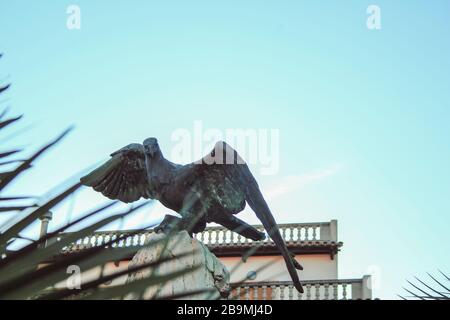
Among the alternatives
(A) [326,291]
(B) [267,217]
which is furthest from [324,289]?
(B) [267,217]

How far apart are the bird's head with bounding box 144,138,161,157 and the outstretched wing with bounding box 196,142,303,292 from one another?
15.4 inches

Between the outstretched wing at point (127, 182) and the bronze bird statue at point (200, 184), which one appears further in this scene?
the outstretched wing at point (127, 182)

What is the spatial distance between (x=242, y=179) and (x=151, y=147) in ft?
3.17

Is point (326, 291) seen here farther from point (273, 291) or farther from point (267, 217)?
point (267, 217)

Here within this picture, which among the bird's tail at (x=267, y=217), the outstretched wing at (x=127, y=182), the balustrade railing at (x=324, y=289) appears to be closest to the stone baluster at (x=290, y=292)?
the balustrade railing at (x=324, y=289)

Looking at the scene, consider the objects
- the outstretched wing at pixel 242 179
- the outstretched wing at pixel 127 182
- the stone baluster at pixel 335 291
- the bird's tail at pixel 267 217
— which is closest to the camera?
the outstretched wing at pixel 242 179

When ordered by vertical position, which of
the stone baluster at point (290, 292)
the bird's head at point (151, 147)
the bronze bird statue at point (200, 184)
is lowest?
the stone baluster at point (290, 292)

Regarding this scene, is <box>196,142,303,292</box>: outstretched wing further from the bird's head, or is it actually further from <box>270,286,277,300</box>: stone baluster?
<box>270,286,277,300</box>: stone baluster

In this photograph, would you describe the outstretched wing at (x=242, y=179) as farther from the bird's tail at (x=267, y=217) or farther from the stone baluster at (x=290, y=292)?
the stone baluster at (x=290, y=292)

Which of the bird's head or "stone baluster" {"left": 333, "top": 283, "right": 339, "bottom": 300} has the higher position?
the bird's head

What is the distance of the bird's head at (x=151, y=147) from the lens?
6.44m

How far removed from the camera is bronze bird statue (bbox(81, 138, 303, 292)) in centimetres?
632

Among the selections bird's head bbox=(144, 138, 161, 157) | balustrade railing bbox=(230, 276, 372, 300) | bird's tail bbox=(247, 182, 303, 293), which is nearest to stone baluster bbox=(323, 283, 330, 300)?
balustrade railing bbox=(230, 276, 372, 300)

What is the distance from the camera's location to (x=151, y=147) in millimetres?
6445
